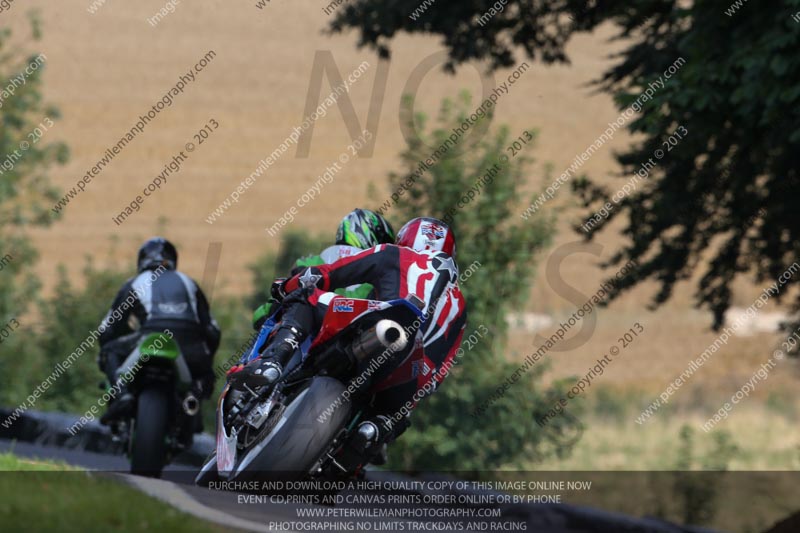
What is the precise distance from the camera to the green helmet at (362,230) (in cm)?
782

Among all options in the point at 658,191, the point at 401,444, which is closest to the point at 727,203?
the point at 658,191

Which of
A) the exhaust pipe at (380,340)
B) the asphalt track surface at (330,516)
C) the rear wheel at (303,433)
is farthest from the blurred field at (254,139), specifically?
the rear wheel at (303,433)

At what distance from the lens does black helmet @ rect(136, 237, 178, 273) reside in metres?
10.2

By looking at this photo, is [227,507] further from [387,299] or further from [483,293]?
[483,293]

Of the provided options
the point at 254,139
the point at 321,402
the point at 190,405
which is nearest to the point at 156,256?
the point at 190,405

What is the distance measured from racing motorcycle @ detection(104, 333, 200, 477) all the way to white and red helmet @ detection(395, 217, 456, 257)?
255 cm

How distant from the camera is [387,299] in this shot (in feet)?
24.0

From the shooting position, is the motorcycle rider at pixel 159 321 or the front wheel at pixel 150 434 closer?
the front wheel at pixel 150 434

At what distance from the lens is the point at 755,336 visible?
41.0m

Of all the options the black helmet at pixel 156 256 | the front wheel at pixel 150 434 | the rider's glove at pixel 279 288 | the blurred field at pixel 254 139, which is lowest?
the blurred field at pixel 254 139

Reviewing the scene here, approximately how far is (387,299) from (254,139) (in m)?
56.4

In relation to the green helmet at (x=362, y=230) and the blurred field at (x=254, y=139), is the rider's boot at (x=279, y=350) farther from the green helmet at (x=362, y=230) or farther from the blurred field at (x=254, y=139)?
the blurred field at (x=254, y=139)

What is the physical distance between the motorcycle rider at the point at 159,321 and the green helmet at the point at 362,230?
2.46m

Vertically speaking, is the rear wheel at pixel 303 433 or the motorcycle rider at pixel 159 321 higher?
the rear wheel at pixel 303 433
